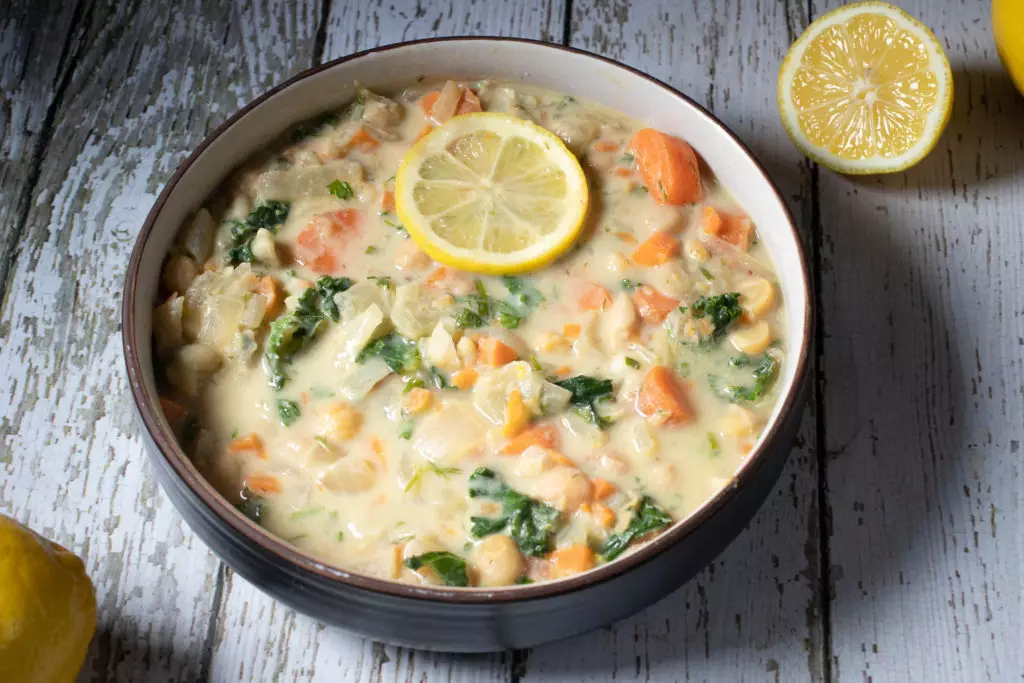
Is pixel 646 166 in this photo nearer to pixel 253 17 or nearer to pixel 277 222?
pixel 277 222

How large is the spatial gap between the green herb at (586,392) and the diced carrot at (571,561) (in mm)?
324

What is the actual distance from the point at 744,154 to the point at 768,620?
3.66ft

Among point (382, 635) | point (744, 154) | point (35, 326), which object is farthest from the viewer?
point (35, 326)

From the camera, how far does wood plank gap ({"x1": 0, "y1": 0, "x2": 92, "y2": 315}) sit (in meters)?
3.57

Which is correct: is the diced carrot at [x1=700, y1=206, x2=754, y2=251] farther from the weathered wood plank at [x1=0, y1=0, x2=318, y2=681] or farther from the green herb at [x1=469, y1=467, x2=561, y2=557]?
the weathered wood plank at [x1=0, y1=0, x2=318, y2=681]

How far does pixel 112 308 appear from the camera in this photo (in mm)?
3516

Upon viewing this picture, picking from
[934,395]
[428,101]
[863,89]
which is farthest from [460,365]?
[863,89]

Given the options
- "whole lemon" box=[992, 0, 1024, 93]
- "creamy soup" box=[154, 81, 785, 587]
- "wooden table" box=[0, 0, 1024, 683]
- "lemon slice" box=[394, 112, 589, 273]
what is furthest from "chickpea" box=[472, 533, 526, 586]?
"whole lemon" box=[992, 0, 1024, 93]

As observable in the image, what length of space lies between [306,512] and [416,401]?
35 cm

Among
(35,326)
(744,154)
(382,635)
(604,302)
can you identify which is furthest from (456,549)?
(35,326)

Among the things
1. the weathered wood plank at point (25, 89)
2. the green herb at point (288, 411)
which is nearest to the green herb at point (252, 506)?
the green herb at point (288, 411)

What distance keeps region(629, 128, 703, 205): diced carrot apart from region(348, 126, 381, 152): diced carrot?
68 cm

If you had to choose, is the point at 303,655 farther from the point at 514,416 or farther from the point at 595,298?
the point at 595,298

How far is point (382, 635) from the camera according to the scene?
2748mm
